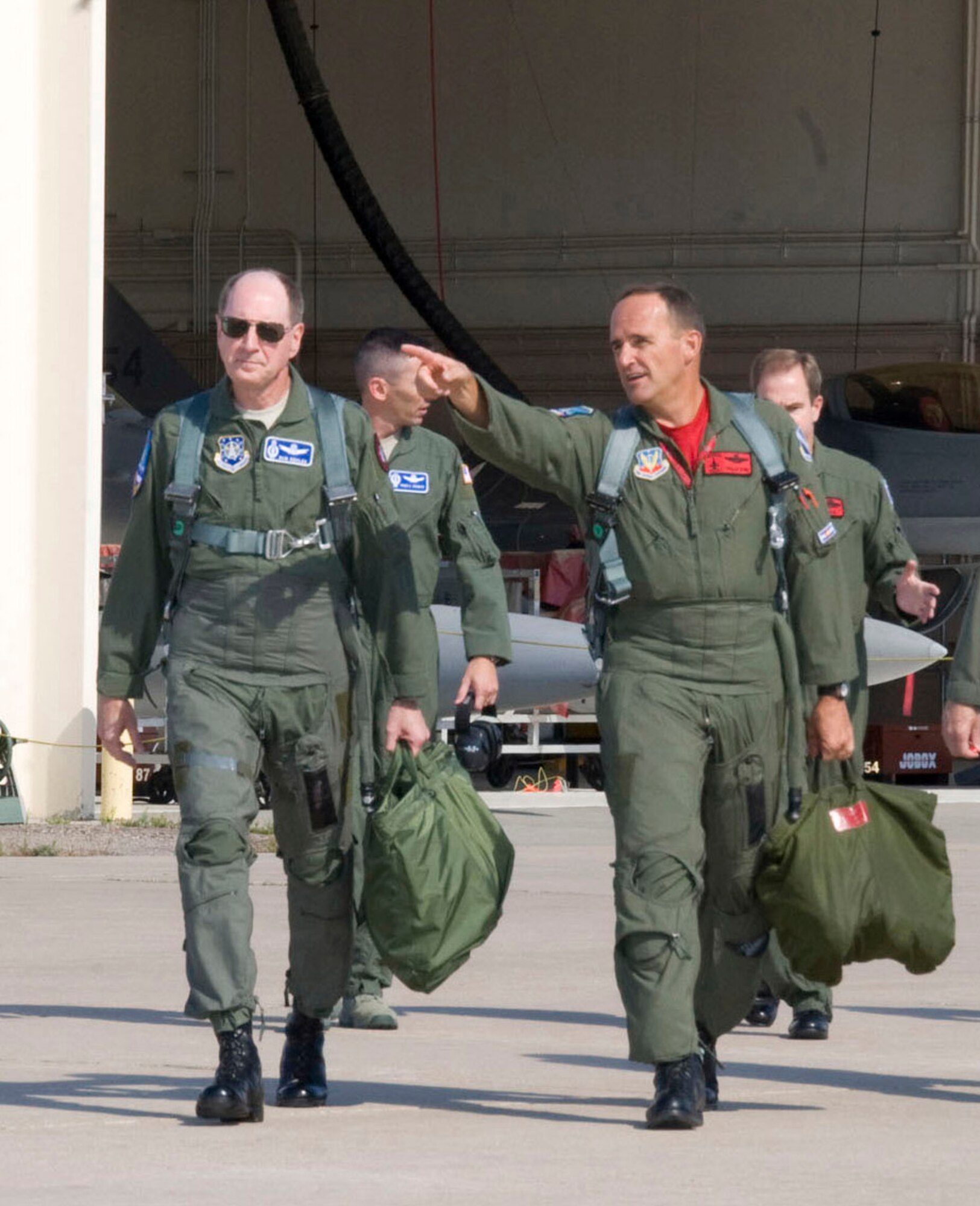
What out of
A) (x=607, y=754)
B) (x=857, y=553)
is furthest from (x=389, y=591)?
(x=857, y=553)

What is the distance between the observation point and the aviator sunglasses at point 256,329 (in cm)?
448

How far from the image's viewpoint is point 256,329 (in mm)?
4480

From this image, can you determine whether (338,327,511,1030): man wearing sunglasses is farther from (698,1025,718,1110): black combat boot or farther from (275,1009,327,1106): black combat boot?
(698,1025,718,1110): black combat boot

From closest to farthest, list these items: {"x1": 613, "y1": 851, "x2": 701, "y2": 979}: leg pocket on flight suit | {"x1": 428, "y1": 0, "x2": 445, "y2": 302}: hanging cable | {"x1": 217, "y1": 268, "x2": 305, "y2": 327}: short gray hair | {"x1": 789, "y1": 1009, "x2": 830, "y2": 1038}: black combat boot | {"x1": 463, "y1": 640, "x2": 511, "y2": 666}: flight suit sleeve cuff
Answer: {"x1": 613, "y1": 851, "x2": 701, "y2": 979}: leg pocket on flight suit → {"x1": 217, "y1": 268, "x2": 305, "y2": 327}: short gray hair → {"x1": 463, "y1": 640, "x2": 511, "y2": 666}: flight suit sleeve cuff → {"x1": 789, "y1": 1009, "x2": 830, "y2": 1038}: black combat boot → {"x1": 428, "y1": 0, "x2": 445, "y2": 302}: hanging cable

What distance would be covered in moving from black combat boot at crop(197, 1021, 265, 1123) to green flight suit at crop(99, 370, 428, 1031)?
10.0 inches

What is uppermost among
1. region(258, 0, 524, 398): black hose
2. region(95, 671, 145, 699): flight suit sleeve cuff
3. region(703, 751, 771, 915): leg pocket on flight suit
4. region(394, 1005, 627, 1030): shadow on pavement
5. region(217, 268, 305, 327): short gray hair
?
region(258, 0, 524, 398): black hose

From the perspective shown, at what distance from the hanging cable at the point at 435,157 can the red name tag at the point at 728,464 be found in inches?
959

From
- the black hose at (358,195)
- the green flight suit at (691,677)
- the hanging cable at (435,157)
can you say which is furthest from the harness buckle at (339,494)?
the hanging cable at (435,157)

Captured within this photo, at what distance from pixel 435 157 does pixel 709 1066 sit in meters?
25.2

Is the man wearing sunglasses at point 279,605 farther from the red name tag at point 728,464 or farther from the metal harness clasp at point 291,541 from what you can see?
the red name tag at point 728,464

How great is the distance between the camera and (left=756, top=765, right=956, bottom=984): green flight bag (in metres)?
4.34

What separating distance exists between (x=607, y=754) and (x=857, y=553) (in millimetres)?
1657

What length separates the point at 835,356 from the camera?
1079 inches

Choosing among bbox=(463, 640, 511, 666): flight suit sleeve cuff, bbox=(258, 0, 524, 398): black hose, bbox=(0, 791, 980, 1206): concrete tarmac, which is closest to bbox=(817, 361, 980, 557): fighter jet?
bbox=(258, 0, 524, 398): black hose
